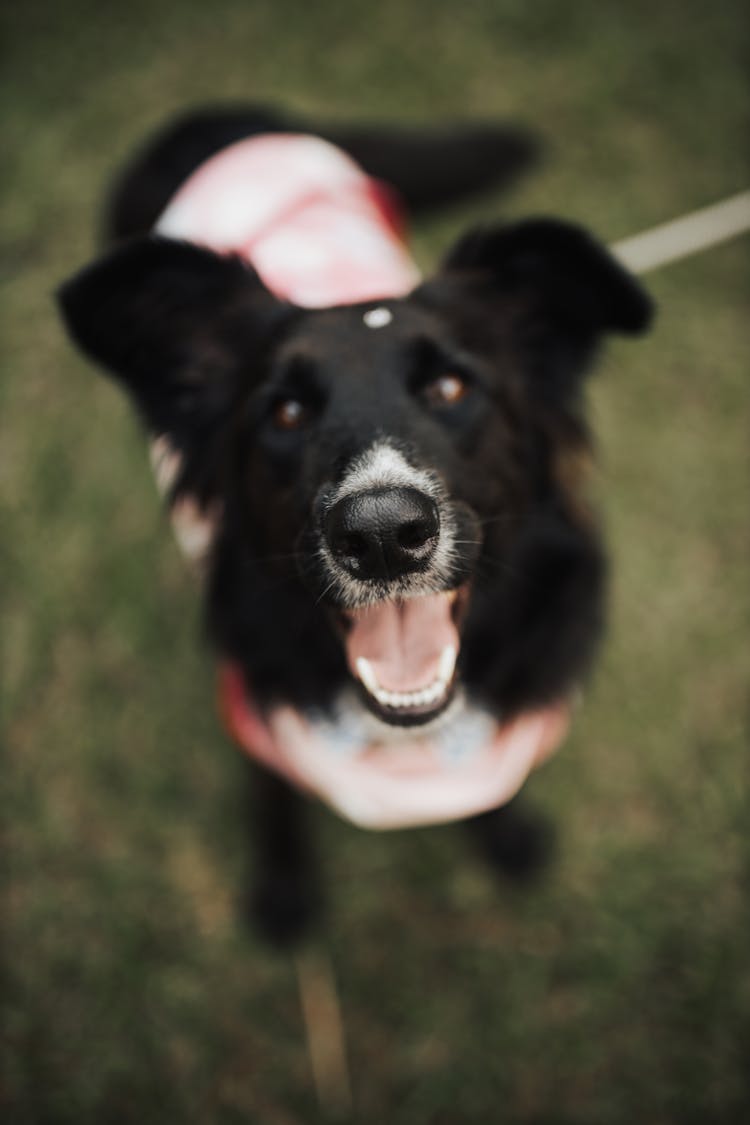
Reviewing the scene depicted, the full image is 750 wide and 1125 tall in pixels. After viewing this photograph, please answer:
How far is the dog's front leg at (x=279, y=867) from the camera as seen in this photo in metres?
2.36

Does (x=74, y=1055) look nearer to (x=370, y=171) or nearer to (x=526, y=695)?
(x=526, y=695)

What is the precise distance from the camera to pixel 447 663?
1521 mm

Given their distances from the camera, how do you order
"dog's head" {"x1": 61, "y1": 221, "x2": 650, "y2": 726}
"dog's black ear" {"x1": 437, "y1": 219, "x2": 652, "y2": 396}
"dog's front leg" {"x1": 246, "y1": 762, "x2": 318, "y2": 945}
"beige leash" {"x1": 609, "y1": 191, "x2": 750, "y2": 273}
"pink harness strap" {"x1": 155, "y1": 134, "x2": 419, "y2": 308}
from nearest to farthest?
"dog's head" {"x1": 61, "y1": 221, "x2": 650, "y2": 726}, "dog's black ear" {"x1": 437, "y1": 219, "x2": 652, "y2": 396}, "pink harness strap" {"x1": 155, "y1": 134, "x2": 419, "y2": 308}, "dog's front leg" {"x1": 246, "y1": 762, "x2": 318, "y2": 945}, "beige leash" {"x1": 609, "y1": 191, "x2": 750, "y2": 273}

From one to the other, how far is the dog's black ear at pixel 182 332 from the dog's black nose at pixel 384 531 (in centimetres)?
68

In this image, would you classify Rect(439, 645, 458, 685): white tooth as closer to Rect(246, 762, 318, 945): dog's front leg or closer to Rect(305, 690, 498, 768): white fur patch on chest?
Rect(305, 690, 498, 768): white fur patch on chest

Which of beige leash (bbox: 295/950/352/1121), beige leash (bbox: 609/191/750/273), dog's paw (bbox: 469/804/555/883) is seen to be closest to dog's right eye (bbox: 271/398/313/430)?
dog's paw (bbox: 469/804/555/883)

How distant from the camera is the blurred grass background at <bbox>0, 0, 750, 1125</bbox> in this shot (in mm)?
2213

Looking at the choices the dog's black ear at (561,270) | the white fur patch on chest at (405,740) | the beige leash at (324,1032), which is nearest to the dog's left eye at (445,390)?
the dog's black ear at (561,270)

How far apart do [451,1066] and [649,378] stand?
2.75m

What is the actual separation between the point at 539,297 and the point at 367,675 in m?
1.03

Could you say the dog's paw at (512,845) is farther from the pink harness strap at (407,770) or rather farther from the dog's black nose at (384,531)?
the dog's black nose at (384,531)

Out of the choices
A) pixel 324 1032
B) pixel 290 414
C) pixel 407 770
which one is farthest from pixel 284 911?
pixel 290 414

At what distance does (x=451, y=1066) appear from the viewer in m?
2.19

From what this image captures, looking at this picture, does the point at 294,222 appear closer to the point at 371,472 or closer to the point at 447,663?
the point at 371,472
